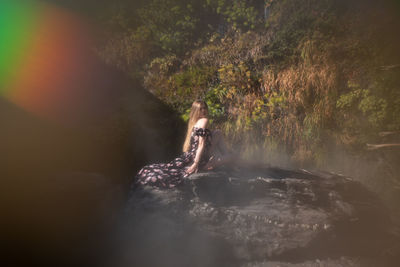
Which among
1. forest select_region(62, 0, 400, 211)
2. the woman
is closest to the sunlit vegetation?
forest select_region(62, 0, 400, 211)

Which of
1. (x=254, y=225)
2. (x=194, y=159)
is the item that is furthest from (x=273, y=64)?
(x=254, y=225)

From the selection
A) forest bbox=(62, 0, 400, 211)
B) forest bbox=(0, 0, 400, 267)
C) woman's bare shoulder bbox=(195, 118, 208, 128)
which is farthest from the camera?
forest bbox=(62, 0, 400, 211)

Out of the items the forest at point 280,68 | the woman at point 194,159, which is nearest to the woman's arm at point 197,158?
the woman at point 194,159

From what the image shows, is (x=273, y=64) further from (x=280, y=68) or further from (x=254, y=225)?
(x=254, y=225)

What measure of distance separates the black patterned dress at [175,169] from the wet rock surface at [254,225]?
0.34 feet

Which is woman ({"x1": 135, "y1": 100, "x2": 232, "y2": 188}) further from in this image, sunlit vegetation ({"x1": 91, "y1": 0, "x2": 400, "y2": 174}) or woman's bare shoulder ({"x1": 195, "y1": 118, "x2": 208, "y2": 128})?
sunlit vegetation ({"x1": 91, "y1": 0, "x2": 400, "y2": 174})

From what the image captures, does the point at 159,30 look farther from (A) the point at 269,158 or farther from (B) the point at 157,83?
(A) the point at 269,158

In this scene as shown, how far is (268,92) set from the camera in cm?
417

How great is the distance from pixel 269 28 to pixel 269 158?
8.09 feet

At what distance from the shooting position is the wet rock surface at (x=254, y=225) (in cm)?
240

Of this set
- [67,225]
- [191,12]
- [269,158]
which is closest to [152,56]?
[191,12]

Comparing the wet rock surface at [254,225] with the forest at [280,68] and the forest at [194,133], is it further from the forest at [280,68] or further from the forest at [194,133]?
the forest at [280,68]

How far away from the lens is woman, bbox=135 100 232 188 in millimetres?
2836

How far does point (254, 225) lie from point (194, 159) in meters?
1.02
